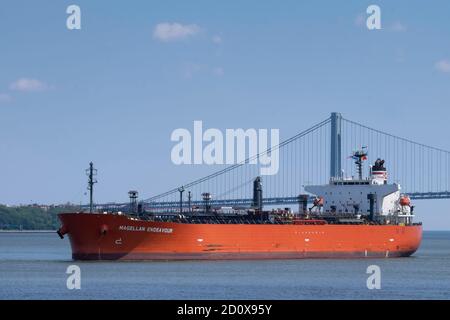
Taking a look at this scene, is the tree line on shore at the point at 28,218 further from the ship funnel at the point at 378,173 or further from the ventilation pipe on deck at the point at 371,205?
the ventilation pipe on deck at the point at 371,205

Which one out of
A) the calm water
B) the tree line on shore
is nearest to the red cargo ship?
the calm water

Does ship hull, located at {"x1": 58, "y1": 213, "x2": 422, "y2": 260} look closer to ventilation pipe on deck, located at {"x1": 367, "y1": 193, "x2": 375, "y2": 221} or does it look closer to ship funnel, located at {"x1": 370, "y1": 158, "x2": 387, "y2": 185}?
ventilation pipe on deck, located at {"x1": 367, "y1": 193, "x2": 375, "y2": 221}

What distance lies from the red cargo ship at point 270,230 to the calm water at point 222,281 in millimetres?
1041

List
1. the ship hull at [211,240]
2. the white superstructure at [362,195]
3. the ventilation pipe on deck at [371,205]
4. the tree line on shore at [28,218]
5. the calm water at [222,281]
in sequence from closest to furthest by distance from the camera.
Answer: the calm water at [222,281] < the ship hull at [211,240] < the ventilation pipe on deck at [371,205] < the white superstructure at [362,195] < the tree line on shore at [28,218]

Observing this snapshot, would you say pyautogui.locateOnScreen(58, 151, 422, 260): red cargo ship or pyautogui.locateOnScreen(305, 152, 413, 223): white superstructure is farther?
pyautogui.locateOnScreen(305, 152, 413, 223): white superstructure

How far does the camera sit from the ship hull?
46.9 metres

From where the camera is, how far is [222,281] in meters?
39.4

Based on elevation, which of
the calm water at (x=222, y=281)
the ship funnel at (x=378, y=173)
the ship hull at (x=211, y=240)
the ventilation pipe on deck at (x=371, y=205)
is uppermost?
the ship funnel at (x=378, y=173)

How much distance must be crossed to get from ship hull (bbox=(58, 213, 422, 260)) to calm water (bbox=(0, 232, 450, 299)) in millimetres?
857

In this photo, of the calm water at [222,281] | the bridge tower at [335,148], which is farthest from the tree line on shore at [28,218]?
the calm water at [222,281]

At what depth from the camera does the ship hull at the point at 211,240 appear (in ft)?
154

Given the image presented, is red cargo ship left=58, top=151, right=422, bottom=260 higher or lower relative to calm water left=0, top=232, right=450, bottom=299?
higher

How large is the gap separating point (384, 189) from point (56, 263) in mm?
19698
